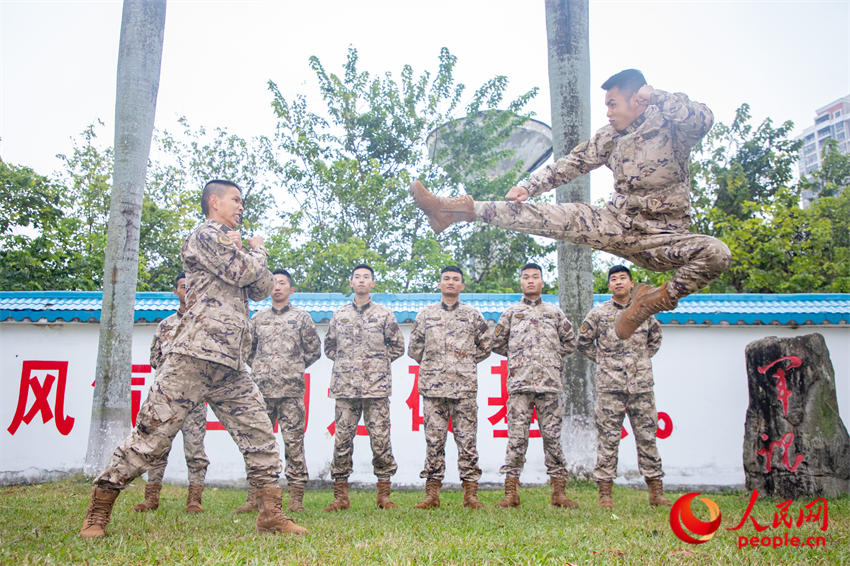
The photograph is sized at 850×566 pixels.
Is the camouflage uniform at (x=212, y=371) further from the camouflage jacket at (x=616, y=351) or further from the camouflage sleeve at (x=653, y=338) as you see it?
the camouflage sleeve at (x=653, y=338)

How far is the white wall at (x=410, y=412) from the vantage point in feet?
25.4

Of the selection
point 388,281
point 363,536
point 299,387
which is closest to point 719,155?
point 388,281

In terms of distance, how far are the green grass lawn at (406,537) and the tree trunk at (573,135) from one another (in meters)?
1.39

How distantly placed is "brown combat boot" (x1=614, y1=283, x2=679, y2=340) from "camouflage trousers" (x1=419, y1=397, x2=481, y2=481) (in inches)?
79.6

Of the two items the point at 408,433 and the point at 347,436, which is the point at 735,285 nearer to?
the point at 408,433

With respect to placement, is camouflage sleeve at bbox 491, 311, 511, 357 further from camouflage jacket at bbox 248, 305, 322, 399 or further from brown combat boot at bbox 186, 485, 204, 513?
brown combat boot at bbox 186, 485, 204, 513

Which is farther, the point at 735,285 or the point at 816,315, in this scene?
the point at 735,285

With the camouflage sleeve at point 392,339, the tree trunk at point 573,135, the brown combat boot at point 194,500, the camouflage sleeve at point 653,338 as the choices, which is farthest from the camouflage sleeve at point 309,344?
the camouflage sleeve at point 653,338

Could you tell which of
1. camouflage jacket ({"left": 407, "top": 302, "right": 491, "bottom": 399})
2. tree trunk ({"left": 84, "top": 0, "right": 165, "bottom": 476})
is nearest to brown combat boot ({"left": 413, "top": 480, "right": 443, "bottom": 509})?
camouflage jacket ({"left": 407, "top": 302, "right": 491, "bottom": 399})

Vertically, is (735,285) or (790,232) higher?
(790,232)

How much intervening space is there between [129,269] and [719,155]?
17.6 metres

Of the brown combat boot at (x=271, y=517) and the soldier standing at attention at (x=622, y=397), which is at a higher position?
the soldier standing at attention at (x=622, y=397)

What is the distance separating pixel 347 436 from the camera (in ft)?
18.7

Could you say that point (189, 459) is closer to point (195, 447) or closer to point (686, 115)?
point (195, 447)
